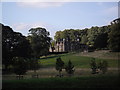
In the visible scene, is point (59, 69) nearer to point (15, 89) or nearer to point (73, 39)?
point (15, 89)

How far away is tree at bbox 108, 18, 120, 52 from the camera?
1002 centimetres

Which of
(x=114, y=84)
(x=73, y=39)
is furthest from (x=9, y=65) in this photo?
(x=73, y=39)

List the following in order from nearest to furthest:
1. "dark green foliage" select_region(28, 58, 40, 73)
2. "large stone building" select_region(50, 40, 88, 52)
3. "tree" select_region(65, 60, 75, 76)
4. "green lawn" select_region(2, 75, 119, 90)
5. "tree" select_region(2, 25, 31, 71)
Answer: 1. "green lawn" select_region(2, 75, 119, 90)
2. "tree" select_region(2, 25, 31, 71)
3. "tree" select_region(65, 60, 75, 76)
4. "dark green foliage" select_region(28, 58, 40, 73)
5. "large stone building" select_region(50, 40, 88, 52)

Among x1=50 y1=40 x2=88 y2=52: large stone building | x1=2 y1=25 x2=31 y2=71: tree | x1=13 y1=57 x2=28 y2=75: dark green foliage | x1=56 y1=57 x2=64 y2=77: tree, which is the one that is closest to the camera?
x1=13 y1=57 x2=28 y2=75: dark green foliage

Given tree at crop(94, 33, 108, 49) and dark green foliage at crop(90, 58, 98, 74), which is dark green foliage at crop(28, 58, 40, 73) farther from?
tree at crop(94, 33, 108, 49)

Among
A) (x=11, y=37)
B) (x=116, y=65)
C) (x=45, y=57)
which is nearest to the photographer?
(x=116, y=65)

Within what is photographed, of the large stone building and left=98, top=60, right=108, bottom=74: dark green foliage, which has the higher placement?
the large stone building

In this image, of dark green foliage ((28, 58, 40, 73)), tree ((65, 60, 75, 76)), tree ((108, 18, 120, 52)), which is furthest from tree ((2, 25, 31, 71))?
tree ((108, 18, 120, 52))

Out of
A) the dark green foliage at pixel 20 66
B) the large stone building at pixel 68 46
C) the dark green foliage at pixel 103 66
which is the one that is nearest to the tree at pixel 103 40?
the dark green foliage at pixel 103 66

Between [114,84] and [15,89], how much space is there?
4.50 metres

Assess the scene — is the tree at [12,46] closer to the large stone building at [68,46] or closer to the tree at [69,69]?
the tree at [69,69]

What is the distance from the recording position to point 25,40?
1435 cm

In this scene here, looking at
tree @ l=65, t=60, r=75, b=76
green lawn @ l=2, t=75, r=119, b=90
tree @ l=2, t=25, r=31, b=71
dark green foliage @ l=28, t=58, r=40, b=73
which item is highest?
tree @ l=2, t=25, r=31, b=71

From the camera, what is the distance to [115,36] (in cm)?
1023
